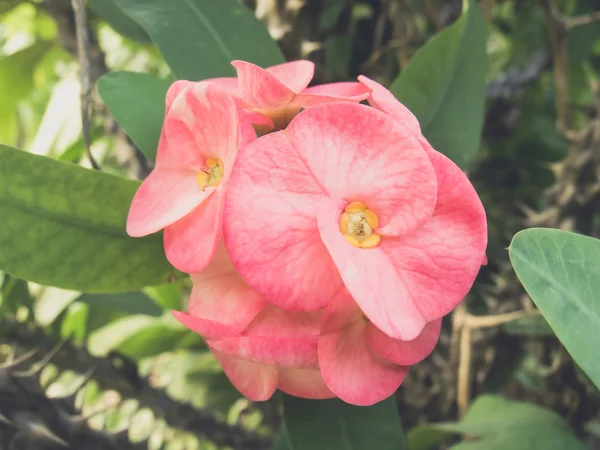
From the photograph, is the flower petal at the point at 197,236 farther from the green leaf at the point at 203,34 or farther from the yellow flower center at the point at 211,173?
the green leaf at the point at 203,34

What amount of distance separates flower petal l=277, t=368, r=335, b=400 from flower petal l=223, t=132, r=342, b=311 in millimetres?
108

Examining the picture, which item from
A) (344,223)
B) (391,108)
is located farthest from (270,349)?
(391,108)

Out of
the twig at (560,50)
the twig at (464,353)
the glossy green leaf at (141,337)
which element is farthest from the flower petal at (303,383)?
the twig at (560,50)

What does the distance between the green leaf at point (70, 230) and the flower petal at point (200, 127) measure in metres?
0.07

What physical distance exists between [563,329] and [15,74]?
968mm

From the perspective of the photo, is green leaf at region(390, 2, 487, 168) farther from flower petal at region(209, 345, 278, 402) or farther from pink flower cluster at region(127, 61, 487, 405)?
flower petal at region(209, 345, 278, 402)

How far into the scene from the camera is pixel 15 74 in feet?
3.33

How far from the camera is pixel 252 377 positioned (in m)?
0.52

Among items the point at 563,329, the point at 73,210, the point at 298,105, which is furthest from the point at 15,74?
the point at 563,329

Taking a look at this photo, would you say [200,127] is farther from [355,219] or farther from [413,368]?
[413,368]

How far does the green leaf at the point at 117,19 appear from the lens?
777mm

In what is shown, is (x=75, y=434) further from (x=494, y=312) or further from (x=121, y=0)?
(x=494, y=312)

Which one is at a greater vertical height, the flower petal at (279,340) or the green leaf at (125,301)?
the flower petal at (279,340)

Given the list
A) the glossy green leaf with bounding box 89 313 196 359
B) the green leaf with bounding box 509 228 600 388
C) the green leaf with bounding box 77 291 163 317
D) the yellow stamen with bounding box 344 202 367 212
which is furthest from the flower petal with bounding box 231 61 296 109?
the glossy green leaf with bounding box 89 313 196 359
